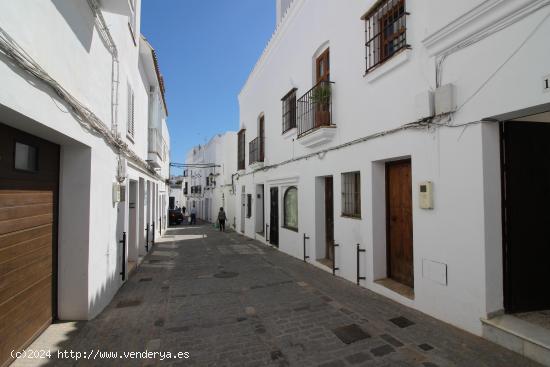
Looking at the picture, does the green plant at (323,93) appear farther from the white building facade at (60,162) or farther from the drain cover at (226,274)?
the drain cover at (226,274)

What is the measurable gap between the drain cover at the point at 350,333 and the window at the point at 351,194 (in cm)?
256

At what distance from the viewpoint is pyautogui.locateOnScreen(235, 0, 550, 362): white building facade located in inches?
139

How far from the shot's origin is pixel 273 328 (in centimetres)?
407

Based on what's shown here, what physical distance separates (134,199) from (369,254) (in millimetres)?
6274

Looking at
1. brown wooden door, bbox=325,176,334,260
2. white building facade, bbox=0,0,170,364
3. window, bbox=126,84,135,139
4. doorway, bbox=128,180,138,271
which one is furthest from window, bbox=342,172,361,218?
doorway, bbox=128,180,138,271

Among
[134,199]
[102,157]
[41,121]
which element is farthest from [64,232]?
[134,199]

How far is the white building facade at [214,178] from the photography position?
2038 centimetres

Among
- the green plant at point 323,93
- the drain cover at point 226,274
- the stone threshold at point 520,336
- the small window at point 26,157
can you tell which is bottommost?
the drain cover at point 226,274

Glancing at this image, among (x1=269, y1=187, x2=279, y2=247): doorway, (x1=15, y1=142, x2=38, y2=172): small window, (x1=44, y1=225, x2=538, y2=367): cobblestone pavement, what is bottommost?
(x1=44, y1=225, x2=538, y2=367): cobblestone pavement

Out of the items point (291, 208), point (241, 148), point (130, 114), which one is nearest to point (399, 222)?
point (291, 208)

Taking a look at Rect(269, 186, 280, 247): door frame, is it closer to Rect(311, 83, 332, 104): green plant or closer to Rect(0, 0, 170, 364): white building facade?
Rect(311, 83, 332, 104): green plant

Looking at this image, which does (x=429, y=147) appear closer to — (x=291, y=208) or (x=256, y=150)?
(x=291, y=208)

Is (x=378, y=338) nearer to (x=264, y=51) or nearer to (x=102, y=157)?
(x=102, y=157)

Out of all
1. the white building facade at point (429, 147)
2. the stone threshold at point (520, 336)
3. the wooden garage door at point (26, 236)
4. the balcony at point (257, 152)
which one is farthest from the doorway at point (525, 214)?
the balcony at point (257, 152)
